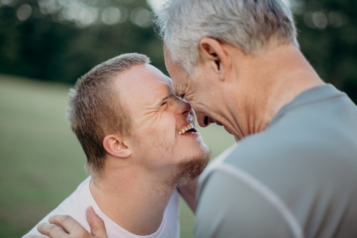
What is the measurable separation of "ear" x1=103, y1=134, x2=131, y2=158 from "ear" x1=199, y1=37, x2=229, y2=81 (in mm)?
1231

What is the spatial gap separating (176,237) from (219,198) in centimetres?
208

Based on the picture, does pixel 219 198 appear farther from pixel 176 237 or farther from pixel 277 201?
pixel 176 237

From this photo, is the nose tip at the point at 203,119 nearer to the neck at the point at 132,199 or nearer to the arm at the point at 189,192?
the neck at the point at 132,199

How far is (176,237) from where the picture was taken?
3.50m

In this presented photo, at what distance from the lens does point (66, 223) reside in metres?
2.75

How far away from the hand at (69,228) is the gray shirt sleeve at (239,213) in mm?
1334

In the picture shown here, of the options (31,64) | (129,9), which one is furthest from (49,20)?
Result: (129,9)

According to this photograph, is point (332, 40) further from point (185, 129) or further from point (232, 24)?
point (232, 24)

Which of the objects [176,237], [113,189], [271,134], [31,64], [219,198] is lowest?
[31,64]

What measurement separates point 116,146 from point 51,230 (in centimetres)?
83

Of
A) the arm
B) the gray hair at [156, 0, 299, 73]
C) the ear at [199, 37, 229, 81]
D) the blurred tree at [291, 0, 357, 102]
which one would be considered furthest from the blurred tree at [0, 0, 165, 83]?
the ear at [199, 37, 229, 81]

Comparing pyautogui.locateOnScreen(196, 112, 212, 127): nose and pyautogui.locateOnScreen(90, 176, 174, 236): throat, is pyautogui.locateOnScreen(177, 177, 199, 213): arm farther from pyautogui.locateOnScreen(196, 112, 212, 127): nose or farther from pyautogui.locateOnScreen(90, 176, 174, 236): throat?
pyautogui.locateOnScreen(196, 112, 212, 127): nose

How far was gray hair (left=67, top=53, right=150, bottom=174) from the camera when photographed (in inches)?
126

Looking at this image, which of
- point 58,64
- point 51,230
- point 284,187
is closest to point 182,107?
point 51,230
